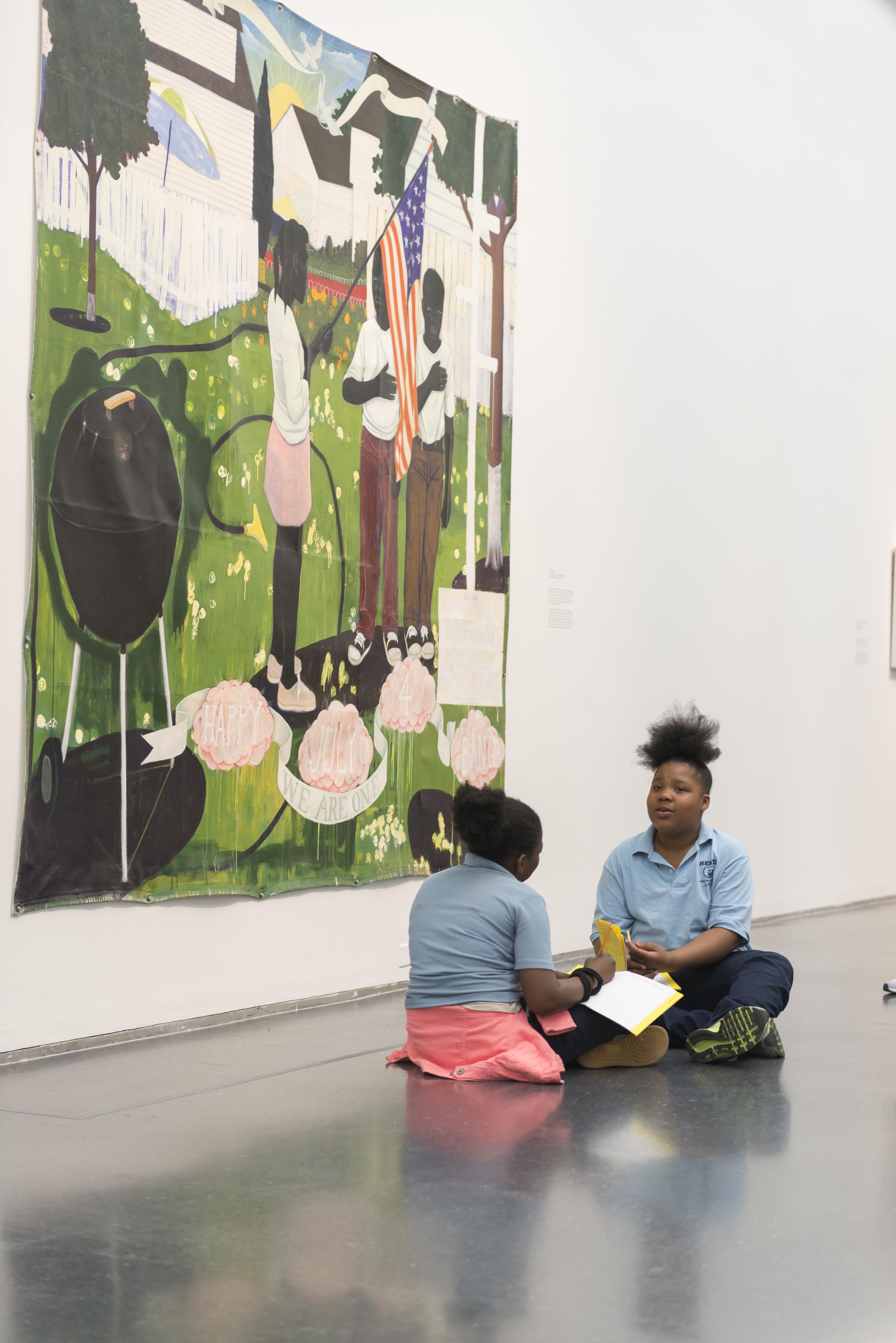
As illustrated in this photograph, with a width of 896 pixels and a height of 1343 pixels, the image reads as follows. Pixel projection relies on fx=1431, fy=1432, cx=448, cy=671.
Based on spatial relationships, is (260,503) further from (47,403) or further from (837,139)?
(837,139)

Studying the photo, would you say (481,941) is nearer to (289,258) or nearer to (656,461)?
(289,258)

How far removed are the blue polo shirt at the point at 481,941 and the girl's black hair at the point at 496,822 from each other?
0.25 feet

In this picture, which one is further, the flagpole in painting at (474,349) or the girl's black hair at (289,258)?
the flagpole in painting at (474,349)

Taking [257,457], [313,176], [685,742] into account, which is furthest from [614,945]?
[313,176]

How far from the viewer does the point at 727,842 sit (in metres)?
4.21

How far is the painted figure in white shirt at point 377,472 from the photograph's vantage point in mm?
5102

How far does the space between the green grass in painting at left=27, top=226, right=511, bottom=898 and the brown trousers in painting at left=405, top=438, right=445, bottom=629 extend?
4 centimetres

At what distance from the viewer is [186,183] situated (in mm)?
4410

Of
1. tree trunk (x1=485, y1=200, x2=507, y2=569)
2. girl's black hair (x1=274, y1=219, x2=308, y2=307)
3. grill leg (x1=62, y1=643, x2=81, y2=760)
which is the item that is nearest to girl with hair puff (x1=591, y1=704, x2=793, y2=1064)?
grill leg (x1=62, y1=643, x2=81, y2=760)

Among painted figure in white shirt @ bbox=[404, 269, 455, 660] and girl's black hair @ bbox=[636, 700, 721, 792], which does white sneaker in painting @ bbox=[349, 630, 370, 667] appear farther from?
girl's black hair @ bbox=[636, 700, 721, 792]

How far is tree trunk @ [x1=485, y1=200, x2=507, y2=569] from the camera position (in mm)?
5773

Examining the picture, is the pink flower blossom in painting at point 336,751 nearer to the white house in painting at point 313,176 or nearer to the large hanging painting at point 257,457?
the large hanging painting at point 257,457

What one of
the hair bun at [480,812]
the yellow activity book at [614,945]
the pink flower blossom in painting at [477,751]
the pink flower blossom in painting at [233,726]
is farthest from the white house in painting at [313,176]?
the yellow activity book at [614,945]

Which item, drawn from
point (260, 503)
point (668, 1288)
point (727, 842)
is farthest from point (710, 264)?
point (668, 1288)
